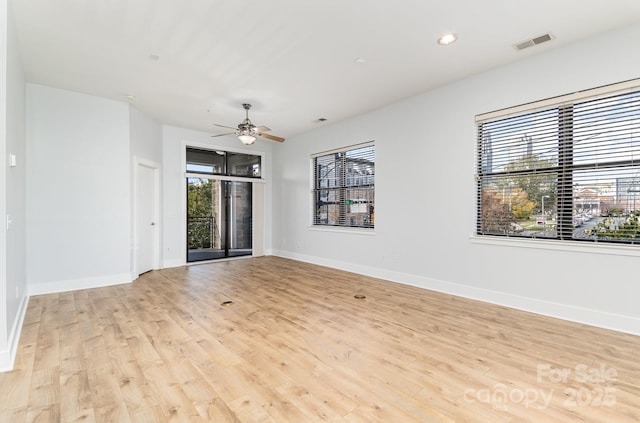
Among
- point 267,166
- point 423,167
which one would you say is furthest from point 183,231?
point 423,167

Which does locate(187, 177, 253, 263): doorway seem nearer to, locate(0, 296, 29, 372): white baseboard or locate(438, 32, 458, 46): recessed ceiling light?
locate(0, 296, 29, 372): white baseboard

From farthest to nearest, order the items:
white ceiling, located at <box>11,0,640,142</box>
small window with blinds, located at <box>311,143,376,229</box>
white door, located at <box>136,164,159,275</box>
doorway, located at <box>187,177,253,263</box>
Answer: doorway, located at <box>187,177,253,263</box>
small window with blinds, located at <box>311,143,376,229</box>
white door, located at <box>136,164,159,275</box>
white ceiling, located at <box>11,0,640,142</box>

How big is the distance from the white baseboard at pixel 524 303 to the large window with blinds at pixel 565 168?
2.53ft

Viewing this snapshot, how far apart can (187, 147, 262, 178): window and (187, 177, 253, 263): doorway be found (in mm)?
232

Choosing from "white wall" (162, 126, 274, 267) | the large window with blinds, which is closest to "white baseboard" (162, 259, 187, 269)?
"white wall" (162, 126, 274, 267)

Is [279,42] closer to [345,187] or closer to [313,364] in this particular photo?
[313,364]

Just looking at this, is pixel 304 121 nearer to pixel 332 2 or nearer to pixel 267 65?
pixel 267 65

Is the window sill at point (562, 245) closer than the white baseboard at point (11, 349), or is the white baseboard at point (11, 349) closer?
the white baseboard at point (11, 349)

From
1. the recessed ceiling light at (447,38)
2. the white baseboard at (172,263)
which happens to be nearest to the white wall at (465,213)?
the recessed ceiling light at (447,38)

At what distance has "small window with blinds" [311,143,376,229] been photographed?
5805 mm

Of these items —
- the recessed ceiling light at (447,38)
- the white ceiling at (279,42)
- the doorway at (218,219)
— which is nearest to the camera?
the white ceiling at (279,42)

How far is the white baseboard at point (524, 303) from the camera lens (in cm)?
304

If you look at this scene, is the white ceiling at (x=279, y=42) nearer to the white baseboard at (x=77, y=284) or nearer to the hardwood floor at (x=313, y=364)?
the white baseboard at (x=77, y=284)

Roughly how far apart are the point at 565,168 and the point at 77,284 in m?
6.84
